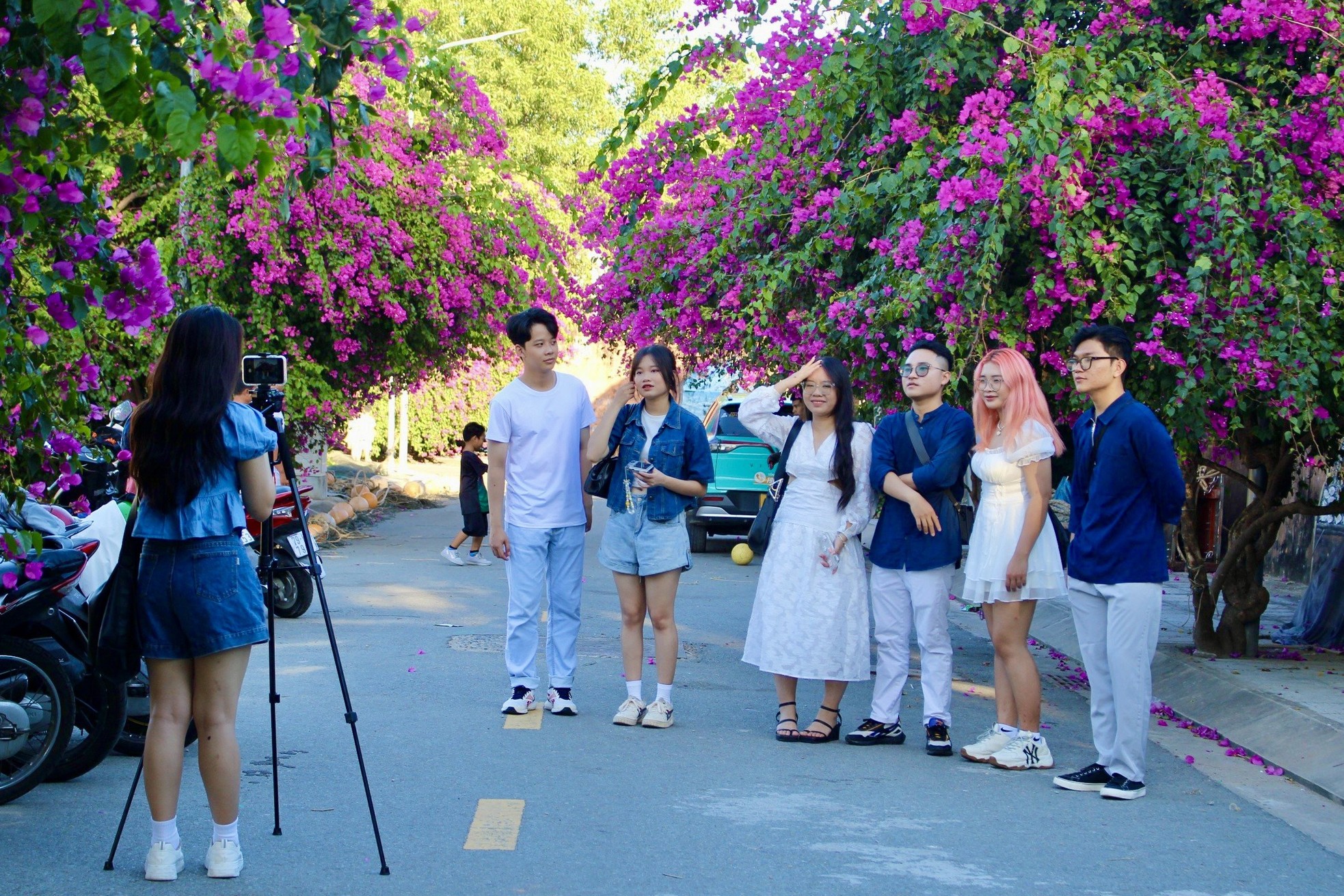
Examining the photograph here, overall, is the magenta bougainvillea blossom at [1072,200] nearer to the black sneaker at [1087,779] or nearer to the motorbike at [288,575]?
the black sneaker at [1087,779]

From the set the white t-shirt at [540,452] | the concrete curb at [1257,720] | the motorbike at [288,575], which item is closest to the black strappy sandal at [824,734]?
the white t-shirt at [540,452]

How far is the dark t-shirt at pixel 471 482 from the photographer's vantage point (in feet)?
53.9

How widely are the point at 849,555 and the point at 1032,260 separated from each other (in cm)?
207

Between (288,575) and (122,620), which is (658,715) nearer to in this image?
(122,620)

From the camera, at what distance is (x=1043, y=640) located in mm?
11305

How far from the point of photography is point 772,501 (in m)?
7.43

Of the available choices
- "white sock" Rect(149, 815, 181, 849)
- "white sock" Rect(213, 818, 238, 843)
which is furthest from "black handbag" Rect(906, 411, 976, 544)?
"white sock" Rect(149, 815, 181, 849)

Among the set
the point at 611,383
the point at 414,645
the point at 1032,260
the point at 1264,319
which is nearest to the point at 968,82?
the point at 1032,260

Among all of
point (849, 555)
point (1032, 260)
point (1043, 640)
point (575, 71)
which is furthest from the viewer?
point (575, 71)

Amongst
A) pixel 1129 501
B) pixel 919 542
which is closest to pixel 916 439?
pixel 919 542

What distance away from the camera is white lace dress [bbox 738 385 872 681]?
7.09 metres

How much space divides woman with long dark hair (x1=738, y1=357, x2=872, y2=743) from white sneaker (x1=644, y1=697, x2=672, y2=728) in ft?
1.63

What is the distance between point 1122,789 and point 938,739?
39.9 inches

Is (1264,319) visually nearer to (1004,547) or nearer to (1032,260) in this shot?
(1032,260)
